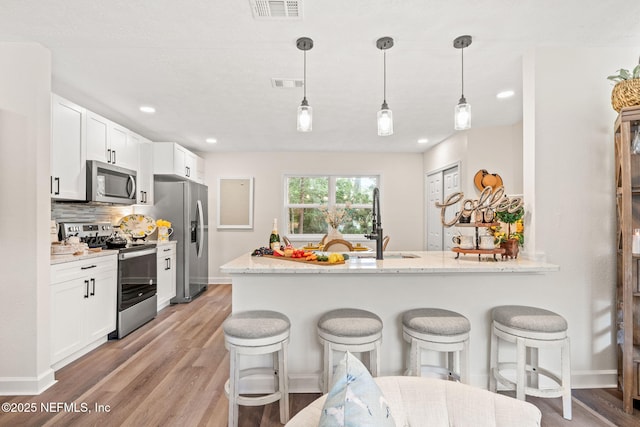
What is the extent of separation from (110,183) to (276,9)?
2625mm

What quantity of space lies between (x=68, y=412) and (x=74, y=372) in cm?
62

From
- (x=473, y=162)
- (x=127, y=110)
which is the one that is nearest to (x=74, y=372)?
(x=127, y=110)

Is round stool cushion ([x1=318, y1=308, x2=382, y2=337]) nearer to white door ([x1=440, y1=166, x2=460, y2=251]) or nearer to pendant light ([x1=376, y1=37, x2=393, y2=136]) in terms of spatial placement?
pendant light ([x1=376, y1=37, x2=393, y2=136])

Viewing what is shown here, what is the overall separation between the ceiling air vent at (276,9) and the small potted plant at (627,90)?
6.81 ft

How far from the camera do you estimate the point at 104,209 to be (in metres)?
3.98

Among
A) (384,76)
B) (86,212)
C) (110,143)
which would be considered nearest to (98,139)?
(110,143)

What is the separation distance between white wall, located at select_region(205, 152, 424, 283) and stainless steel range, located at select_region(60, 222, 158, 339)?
2.06m

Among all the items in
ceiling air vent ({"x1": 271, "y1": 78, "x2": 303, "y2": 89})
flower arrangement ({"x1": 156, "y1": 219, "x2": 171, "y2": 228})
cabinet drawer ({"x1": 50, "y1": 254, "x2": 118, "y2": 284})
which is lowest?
cabinet drawer ({"x1": 50, "y1": 254, "x2": 118, "y2": 284})

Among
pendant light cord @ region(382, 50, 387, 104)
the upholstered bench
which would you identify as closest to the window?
pendant light cord @ region(382, 50, 387, 104)

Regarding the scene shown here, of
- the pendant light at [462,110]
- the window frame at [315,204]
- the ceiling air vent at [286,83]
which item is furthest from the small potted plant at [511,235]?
the window frame at [315,204]

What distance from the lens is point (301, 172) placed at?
5957mm

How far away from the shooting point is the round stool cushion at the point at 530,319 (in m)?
1.85

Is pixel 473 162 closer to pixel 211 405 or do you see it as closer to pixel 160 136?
pixel 211 405

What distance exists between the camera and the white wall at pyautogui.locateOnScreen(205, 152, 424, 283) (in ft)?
Result: 19.2
